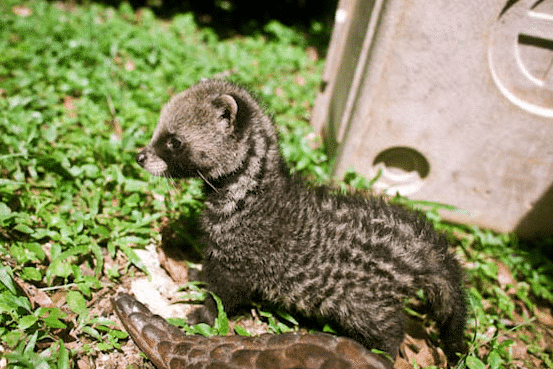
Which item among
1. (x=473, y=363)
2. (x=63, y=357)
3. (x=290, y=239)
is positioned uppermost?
(x=290, y=239)

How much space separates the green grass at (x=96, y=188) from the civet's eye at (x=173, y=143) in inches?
33.6

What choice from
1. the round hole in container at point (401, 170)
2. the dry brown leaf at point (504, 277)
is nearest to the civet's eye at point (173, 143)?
the round hole in container at point (401, 170)

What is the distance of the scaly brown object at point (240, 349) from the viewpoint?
2.24 metres

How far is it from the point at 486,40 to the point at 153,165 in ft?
9.92

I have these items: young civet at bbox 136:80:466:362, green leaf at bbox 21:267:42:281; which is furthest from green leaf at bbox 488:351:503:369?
green leaf at bbox 21:267:42:281

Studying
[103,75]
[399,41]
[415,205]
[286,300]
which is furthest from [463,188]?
[103,75]

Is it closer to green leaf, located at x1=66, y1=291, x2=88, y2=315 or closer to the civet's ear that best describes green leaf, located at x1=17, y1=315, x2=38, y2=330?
green leaf, located at x1=66, y1=291, x2=88, y2=315

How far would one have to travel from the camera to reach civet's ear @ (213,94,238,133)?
108 inches

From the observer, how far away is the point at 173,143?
2.90 meters

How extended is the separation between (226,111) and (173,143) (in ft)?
1.49

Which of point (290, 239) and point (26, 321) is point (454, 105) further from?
point (26, 321)

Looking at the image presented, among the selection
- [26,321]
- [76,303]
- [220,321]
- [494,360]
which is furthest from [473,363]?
[26,321]

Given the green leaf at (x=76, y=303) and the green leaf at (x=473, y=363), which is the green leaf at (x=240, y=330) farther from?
the green leaf at (x=473, y=363)

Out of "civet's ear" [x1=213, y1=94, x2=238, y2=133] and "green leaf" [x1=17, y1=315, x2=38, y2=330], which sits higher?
"civet's ear" [x1=213, y1=94, x2=238, y2=133]
